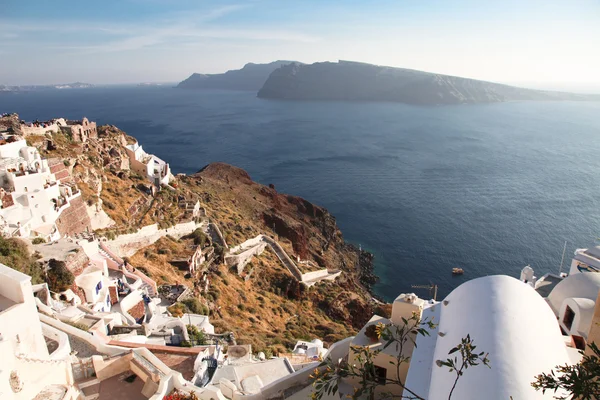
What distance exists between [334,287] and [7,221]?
2743 cm

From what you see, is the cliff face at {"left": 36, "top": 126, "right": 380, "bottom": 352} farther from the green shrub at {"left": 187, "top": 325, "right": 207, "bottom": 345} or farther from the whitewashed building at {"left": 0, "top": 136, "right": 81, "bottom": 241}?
the whitewashed building at {"left": 0, "top": 136, "right": 81, "bottom": 241}

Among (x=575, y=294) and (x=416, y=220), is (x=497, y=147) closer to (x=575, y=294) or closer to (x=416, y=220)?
(x=416, y=220)

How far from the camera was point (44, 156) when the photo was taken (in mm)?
30344

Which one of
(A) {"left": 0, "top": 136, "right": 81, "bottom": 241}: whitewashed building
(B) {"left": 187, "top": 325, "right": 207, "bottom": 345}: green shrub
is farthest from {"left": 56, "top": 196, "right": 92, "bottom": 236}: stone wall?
(B) {"left": 187, "top": 325, "right": 207, "bottom": 345}: green shrub

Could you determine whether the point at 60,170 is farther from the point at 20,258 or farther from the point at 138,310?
the point at 138,310

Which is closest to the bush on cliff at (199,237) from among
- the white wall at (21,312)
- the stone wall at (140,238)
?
the stone wall at (140,238)

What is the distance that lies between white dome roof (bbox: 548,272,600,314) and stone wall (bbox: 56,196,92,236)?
92.8ft

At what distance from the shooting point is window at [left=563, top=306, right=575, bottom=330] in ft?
57.8

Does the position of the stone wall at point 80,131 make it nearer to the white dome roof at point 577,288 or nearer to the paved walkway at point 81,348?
the paved walkway at point 81,348

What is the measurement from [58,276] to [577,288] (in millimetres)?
24216

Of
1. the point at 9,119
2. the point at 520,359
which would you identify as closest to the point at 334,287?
the point at 520,359

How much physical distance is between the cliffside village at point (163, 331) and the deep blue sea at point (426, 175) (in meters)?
26.0

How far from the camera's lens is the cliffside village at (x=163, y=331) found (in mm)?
9164

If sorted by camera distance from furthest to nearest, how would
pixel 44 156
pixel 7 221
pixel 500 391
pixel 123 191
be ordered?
pixel 123 191 < pixel 44 156 < pixel 7 221 < pixel 500 391
